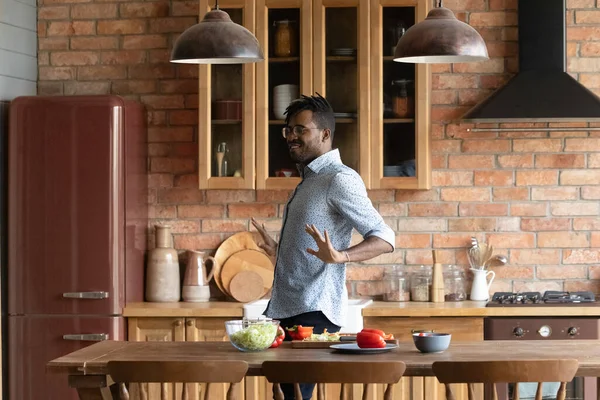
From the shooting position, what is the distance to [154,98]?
5328mm

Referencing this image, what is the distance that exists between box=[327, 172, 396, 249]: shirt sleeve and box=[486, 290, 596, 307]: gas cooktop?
57.5 inches

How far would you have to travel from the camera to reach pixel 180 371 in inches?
113

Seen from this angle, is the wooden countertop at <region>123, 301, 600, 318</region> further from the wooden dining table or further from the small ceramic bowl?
the small ceramic bowl

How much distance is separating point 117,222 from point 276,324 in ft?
6.03

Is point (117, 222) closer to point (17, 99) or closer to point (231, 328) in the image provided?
point (17, 99)

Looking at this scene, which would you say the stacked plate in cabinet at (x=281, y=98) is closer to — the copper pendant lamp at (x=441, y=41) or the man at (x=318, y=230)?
the man at (x=318, y=230)

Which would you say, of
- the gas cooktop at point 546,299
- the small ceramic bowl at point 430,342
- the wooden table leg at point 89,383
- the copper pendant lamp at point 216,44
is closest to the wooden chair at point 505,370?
the small ceramic bowl at point 430,342

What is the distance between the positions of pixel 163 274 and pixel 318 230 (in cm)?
184

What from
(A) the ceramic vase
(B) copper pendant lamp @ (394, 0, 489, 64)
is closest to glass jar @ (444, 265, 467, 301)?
(A) the ceramic vase

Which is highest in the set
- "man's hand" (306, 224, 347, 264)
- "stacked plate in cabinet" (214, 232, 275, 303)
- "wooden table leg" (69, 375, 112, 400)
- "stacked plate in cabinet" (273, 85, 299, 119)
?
"stacked plate in cabinet" (273, 85, 299, 119)

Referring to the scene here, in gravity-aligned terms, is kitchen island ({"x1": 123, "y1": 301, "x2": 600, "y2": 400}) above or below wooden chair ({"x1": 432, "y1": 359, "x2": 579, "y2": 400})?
below

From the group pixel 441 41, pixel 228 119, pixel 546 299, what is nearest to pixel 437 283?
pixel 546 299

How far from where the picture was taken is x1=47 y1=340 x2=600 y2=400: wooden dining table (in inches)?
117

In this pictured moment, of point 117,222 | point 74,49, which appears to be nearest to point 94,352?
point 117,222
